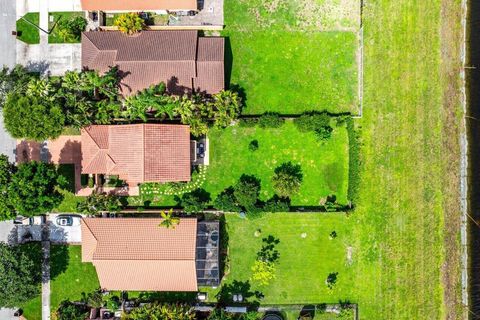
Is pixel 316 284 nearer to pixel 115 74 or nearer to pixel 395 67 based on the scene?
pixel 395 67

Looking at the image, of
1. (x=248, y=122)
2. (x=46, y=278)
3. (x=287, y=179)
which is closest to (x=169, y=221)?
(x=287, y=179)

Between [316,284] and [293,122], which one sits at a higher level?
[293,122]

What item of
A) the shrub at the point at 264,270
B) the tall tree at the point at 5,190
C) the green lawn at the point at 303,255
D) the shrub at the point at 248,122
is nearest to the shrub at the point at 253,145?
the shrub at the point at 248,122

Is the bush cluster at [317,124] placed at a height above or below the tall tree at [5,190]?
above

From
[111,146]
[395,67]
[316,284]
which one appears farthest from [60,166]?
[395,67]

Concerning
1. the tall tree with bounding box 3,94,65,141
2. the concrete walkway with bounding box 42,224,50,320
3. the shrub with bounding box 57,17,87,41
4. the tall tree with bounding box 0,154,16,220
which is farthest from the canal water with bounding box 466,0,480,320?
the tall tree with bounding box 0,154,16,220

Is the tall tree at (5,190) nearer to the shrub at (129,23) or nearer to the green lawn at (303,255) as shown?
the shrub at (129,23)

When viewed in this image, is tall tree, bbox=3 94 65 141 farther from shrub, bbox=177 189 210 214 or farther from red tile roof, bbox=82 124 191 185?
shrub, bbox=177 189 210 214
